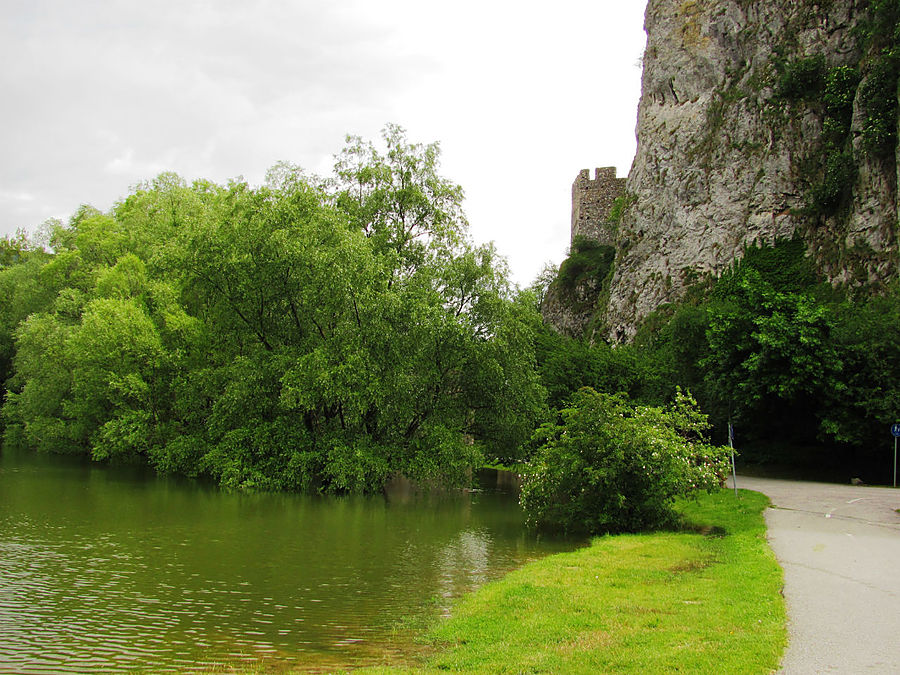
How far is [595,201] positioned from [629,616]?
6637 centimetres

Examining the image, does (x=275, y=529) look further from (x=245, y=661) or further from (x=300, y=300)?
(x=300, y=300)

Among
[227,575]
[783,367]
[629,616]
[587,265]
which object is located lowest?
[227,575]

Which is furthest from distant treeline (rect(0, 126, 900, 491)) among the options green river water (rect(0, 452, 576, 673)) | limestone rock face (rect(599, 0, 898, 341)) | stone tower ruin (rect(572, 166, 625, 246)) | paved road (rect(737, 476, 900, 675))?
stone tower ruin (rect(572, 166, 625, 246))

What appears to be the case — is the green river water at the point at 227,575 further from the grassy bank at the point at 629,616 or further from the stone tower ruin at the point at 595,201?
the stone tower ruin at the point at 595,201

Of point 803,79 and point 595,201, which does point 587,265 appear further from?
point 803,79

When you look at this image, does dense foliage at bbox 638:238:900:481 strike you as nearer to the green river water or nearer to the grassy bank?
the green river water

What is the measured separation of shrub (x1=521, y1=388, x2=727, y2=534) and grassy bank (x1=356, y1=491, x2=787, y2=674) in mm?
2488

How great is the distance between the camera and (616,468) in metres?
15.6

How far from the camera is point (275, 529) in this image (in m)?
15.5

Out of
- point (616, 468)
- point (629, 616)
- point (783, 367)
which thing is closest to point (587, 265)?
point (783, 367)

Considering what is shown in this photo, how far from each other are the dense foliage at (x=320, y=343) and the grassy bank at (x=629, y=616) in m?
11.5

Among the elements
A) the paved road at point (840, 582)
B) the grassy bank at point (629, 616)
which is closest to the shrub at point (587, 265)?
the paved road at point (840, 582)

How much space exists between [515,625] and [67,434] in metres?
32.1

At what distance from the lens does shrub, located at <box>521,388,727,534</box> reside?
15.5 metres
